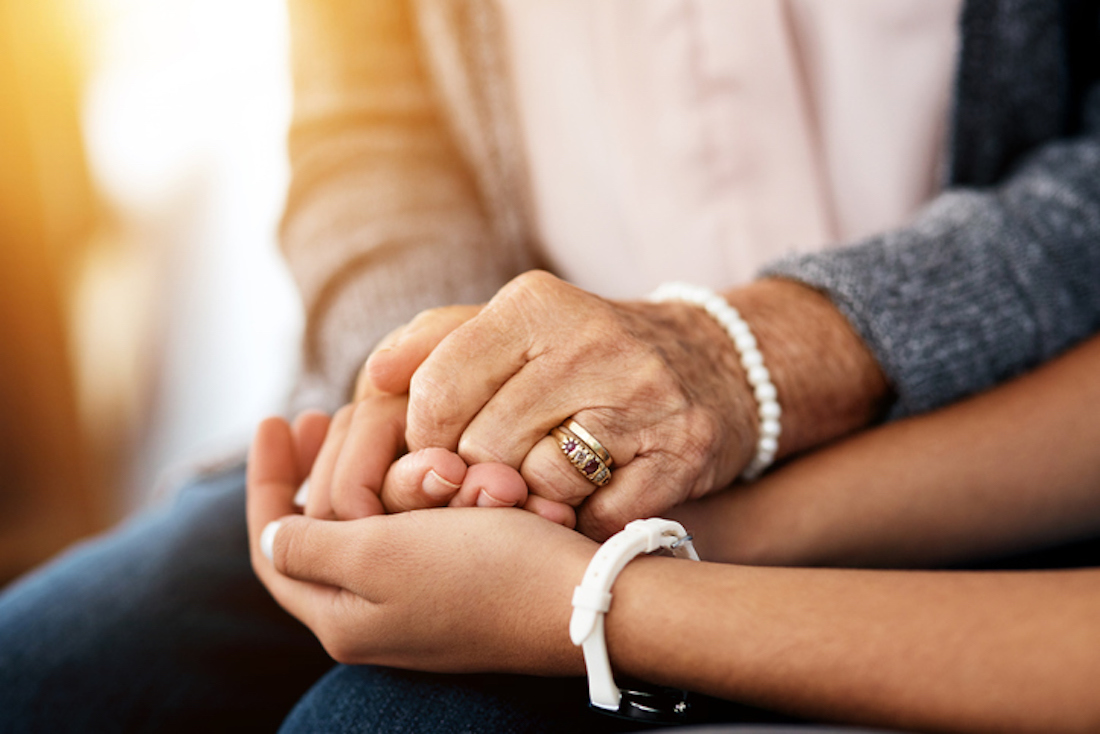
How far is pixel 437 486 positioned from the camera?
0.52m

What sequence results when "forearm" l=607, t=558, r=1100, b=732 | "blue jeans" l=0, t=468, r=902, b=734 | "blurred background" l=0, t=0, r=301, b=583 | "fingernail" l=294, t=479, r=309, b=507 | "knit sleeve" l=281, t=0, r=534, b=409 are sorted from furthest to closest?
"blurred background" l=0, t=0, r=301, b=583
"knit sleeve" l=281, t=0, r=534, b=409
"blue jeans" l=0, t=468, r=902, b=734
"fingernail" l=294, t=479, r=309, b=507
"forearm" l=607, t=558, r=1100, b=732

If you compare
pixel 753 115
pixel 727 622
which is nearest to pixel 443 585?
pixel 727 622

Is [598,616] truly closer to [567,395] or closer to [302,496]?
[567,395]

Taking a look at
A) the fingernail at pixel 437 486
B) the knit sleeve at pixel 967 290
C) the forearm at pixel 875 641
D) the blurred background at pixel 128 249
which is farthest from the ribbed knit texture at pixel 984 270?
the blurred background at pixel 128 249

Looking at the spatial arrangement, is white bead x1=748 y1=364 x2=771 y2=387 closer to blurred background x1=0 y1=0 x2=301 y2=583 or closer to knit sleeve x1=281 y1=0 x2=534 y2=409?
knit sleeve x1=281 y1=0 x2=534 y2=409

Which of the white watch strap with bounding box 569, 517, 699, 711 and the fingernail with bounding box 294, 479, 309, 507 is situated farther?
the fingernail with bounding box 294, 479, 309, 507

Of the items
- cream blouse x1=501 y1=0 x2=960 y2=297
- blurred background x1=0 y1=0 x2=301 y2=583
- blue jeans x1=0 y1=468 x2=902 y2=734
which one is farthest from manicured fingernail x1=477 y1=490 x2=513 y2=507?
blurred background x1=0 y1=0 x2=301 y2=583

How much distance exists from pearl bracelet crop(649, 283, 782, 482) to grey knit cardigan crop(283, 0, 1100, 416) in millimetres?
78

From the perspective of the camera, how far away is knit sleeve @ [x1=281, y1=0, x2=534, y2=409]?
933 mm

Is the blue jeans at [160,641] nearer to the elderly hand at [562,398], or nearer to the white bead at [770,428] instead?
the elderly hand at [562,398]

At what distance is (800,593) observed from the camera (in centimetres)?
43

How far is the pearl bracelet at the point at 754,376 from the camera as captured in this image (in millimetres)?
607

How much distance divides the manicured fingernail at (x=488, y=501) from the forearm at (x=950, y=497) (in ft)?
0.58

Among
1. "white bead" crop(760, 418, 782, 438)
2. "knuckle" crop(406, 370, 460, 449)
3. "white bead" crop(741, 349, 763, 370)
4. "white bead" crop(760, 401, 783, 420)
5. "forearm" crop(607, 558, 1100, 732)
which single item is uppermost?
"knuckle" crop(406, 370, 460, 449)
